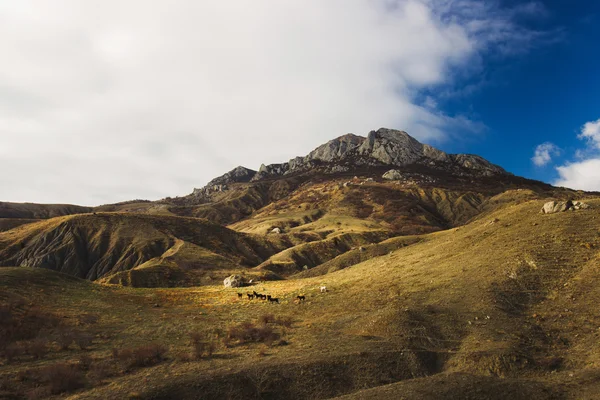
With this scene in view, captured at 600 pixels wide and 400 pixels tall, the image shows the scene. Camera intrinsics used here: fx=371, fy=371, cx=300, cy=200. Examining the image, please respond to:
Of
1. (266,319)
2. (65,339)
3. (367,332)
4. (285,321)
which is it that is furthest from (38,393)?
(367,332)

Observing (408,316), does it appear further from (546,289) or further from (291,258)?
(291,258)

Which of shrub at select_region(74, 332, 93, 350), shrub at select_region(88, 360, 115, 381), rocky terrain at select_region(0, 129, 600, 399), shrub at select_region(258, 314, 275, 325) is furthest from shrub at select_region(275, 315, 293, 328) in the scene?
shrub at select_region(74, 332, 93, 350)

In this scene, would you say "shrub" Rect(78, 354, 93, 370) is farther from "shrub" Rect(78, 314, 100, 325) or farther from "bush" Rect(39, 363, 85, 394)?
"shrub" Rect(78, 314, 100, 325)

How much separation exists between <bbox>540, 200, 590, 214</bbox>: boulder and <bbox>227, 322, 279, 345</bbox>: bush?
4173cm

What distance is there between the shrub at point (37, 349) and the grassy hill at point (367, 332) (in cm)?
17

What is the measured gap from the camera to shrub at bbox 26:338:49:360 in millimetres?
29269

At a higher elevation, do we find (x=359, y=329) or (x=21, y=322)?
(x=359, y=329)

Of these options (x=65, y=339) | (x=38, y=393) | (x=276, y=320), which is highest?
(x=276, y=320)

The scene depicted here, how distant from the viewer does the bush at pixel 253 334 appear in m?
32.1

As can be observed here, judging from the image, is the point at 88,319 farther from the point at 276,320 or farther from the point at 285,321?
the point at 285,321

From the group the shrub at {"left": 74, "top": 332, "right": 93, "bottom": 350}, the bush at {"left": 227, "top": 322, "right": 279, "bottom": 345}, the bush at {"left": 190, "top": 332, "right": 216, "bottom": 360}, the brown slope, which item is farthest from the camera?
the brown slope

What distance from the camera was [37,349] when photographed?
29672mm

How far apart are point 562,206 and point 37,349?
202 feet

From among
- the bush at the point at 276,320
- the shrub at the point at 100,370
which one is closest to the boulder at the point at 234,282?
the bush at the point at 276,320
